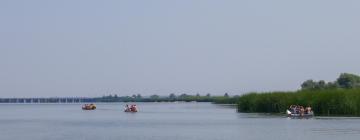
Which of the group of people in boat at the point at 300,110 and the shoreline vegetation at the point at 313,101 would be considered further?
the group of people in boat at the point at 300,110

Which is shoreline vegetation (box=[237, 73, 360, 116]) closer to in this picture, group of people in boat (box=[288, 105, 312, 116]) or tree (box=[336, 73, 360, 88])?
group of people in boat (box=[288, 105, 312, 116])

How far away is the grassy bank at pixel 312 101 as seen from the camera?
63062 millimetres

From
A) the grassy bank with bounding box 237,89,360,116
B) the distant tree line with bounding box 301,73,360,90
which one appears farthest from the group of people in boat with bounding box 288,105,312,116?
A: the distant tree line with bounding box 301,73,360,90

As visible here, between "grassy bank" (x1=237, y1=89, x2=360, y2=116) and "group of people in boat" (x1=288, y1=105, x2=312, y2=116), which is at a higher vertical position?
"grassy bank" (x1=237, y1=89, x2=360, y2=116)

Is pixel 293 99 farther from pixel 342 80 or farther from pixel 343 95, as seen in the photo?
pixel 342 80

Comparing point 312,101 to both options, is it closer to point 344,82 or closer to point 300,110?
point 300,110

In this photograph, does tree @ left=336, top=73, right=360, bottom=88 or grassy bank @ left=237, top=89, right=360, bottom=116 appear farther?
tree @ left=336, top=73, right=360, bottom=88

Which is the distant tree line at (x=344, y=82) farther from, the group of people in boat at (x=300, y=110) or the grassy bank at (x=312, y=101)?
Result: the group of people in boat at (x=300, y=110)

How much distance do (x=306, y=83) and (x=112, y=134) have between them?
84159mm

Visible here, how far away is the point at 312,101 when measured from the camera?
A: 2699 inches

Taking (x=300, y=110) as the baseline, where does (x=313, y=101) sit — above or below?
above

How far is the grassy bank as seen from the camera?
63062 mm

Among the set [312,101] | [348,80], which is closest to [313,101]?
[312,101]

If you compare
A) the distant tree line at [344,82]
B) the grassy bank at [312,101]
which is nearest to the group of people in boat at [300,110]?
the grassy bank at [312,101]
